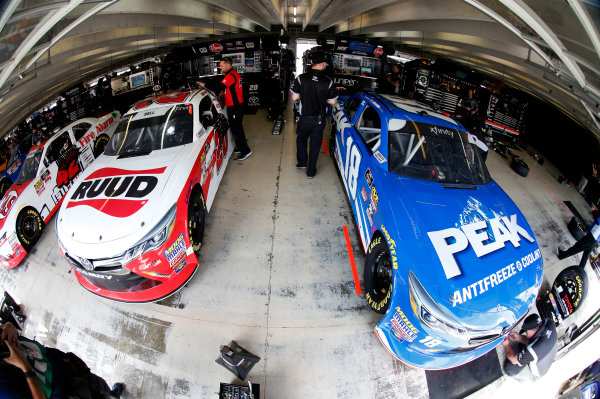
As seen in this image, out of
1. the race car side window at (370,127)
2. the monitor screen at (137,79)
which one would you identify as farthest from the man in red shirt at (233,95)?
the monitor screen at (137,79)

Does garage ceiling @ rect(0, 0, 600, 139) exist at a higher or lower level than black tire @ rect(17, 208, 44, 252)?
higher

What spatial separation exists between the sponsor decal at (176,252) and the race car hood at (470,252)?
214 cm

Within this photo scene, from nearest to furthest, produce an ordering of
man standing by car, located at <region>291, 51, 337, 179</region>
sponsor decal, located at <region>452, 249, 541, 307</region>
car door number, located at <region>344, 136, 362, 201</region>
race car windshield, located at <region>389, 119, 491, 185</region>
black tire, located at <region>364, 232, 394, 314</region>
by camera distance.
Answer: sponsor decal, located at <region>452, 249, 541, 307</region>
black tire, located at <region>364, 232, 394, 314</region>
race car windshield, located at <region>389, 119, 491, 185</region>
car door number, located at <region>344, 136, 362, 201</region>
man standing by car, located at <region>291, 51, 337, 179</region>

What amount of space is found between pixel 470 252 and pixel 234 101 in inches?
162

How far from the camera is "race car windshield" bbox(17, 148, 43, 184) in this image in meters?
4.38

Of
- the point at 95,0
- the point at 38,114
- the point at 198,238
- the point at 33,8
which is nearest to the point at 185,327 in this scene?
the point at 198,238

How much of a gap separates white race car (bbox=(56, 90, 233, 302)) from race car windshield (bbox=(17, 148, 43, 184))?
1.88m

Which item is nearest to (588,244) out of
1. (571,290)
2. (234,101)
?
(571,290)

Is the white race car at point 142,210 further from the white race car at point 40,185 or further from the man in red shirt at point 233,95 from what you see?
the white race car at point 40,185

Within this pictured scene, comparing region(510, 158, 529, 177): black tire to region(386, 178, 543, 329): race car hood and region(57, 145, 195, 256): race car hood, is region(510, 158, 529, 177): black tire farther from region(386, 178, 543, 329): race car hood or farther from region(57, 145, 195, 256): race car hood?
region(57, 145, 195, 256): race car hood

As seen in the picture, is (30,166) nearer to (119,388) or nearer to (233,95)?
(233,95)

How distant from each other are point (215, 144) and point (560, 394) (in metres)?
5.07

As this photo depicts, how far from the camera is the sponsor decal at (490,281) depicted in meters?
2.08

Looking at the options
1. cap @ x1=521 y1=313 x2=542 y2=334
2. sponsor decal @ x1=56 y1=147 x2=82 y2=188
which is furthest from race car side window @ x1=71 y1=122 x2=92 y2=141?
cap @ x1=521 y1=313 x2=542 y2=334
